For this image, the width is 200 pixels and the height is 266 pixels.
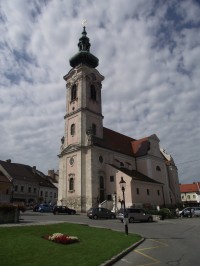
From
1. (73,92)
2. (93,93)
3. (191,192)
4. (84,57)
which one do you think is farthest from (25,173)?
(191,192)

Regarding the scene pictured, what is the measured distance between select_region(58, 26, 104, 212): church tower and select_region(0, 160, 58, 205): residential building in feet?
62.6

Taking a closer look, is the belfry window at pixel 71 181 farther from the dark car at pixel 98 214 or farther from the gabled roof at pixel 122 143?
the dark car at pixel 98 214

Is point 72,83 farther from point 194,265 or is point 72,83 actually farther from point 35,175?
point 194,265

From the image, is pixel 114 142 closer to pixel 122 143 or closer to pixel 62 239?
pixel 122 143

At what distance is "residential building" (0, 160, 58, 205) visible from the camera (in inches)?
2414

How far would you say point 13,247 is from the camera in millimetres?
10648

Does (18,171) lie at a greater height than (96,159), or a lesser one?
greater

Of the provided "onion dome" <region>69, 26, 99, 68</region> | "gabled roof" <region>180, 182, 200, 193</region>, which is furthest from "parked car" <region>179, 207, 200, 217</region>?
"gabled roof" <region>180, 182, 200, 193</region>

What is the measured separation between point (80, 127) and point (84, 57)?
14459 millimetres

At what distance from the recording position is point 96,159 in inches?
1698

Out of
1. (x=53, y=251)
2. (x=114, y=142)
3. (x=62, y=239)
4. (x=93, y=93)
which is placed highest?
(x=93, y=93)

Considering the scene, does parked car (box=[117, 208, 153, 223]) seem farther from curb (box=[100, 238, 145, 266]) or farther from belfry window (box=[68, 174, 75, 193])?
belfry window (box=[68, 174, 75, 193])

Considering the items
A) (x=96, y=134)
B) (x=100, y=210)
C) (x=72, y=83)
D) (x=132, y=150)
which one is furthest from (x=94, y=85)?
(x=100, y=210)

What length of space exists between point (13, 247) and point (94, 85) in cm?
4266
